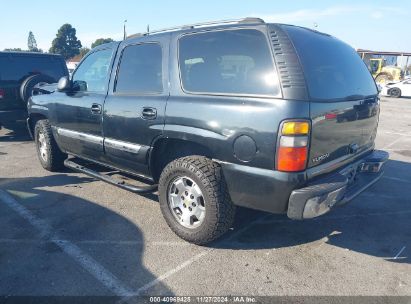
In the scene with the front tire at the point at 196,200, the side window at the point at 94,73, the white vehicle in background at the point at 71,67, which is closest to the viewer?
the front tire at the point at 196,200

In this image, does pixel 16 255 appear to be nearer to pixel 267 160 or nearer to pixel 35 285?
pixel 35 285

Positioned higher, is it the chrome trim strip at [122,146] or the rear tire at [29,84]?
the rear tire at [29,84]

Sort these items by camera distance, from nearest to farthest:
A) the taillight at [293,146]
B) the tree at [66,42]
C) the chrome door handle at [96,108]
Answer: the taillight at [293,146] < the chrome door handle at [96,108] < the tree at [66,42]

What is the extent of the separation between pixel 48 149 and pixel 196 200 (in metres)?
3.24

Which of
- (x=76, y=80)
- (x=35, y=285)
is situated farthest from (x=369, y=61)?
(x=35, y=285)

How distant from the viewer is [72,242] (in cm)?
335

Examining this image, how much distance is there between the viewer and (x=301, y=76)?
2633 millimetres

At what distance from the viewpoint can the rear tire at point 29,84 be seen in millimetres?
7386

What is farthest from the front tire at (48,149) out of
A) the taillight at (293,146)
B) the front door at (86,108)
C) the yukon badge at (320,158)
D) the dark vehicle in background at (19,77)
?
the yukon badge at (320,158)

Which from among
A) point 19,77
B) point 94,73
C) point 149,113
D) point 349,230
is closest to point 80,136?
point 94,73

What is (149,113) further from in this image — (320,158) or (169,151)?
(320,158)

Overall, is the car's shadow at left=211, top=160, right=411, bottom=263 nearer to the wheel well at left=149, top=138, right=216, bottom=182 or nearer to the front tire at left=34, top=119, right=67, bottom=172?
the wheel well at left=149, top=138, right=216, bottom=182

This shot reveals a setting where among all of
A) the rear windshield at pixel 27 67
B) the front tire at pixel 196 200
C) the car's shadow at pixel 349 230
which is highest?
the rear windshield at pixel 27 67

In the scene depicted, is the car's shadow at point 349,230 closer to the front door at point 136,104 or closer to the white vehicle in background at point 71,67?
the front door at point 136,104
